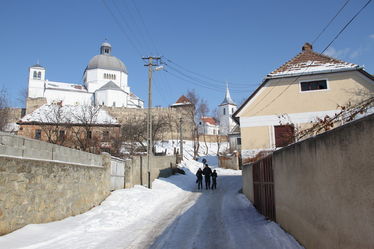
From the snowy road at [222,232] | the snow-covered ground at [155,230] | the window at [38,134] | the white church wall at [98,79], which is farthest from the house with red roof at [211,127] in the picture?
the snowy road at [222,232]

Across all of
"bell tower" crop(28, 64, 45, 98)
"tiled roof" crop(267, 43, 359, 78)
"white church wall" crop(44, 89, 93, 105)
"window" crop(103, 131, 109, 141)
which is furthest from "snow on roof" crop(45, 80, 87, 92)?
"tiled roof" crop(267, 43, 359, 78)

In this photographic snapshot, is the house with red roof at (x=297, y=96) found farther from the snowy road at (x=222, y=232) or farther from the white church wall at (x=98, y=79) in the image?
the white church wall at (x=98, y=79)

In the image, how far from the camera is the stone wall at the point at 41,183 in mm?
7207

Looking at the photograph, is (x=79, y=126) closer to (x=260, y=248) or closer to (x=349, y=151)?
(x=260, y=248)

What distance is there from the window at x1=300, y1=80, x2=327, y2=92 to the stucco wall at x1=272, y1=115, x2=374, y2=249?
14192 mm

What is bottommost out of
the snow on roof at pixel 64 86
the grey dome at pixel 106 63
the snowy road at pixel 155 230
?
the snowy road at pixel 155 230

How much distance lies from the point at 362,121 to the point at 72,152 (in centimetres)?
930

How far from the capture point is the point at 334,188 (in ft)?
14.9

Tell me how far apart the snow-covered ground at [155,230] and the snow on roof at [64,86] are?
7885 cm

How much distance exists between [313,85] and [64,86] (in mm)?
79685

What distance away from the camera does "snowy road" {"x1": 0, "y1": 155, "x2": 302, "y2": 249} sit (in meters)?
6.91

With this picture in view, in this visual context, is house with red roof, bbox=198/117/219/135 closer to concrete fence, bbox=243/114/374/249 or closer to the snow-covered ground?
the snow-covered ground

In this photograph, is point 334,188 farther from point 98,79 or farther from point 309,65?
point 98,79

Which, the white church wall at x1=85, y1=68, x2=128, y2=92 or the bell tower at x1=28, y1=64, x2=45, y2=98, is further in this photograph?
the white church wall at x1=85, y1=68, x2=128, y2=92
